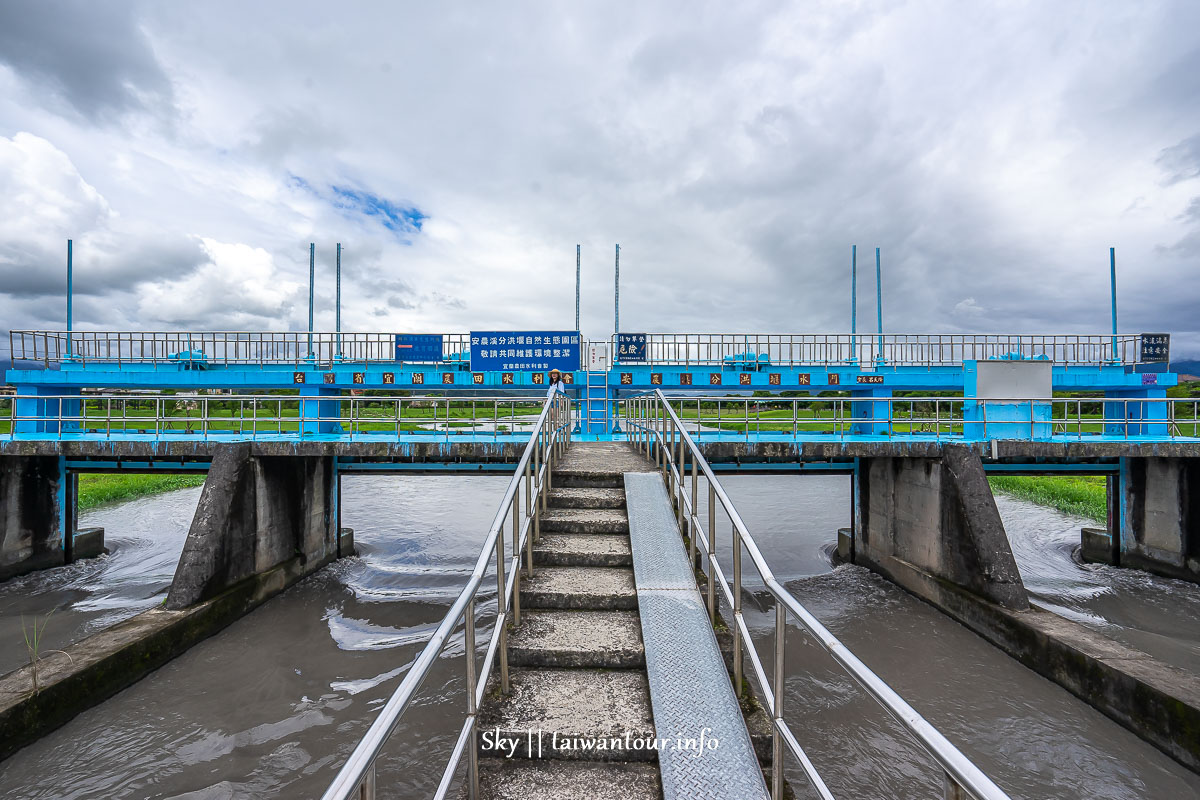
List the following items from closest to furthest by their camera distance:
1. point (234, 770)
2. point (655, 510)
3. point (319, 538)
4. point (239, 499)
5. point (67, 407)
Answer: point (655, 510)
point (234, 770)
point (239, 499)
point (319, 538)
point (67, 407)

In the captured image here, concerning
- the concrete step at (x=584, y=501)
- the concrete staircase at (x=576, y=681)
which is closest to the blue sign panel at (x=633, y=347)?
the concrete step at (x=584, y=501)

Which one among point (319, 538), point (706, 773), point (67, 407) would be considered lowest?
point (319, 538)

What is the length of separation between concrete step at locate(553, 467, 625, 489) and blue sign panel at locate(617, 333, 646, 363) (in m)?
11.6

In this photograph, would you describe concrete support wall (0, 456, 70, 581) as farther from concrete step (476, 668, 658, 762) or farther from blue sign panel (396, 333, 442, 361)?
concrete step (476, 668, 658, 762)

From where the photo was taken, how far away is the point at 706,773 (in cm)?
262

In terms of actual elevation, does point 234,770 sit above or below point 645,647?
below

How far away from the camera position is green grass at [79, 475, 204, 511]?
2049 cm

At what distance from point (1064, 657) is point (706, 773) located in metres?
8.03

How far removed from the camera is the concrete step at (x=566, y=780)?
2641 millimetres

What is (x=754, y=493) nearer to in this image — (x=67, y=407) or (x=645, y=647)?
(x=645, y=647)

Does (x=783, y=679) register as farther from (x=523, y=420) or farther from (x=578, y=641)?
(x=523, y=420)

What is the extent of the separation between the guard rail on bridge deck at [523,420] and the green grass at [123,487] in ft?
8.99

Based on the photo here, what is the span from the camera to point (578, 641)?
3590 millimetres

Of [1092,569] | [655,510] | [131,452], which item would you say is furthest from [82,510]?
[1092,569]
